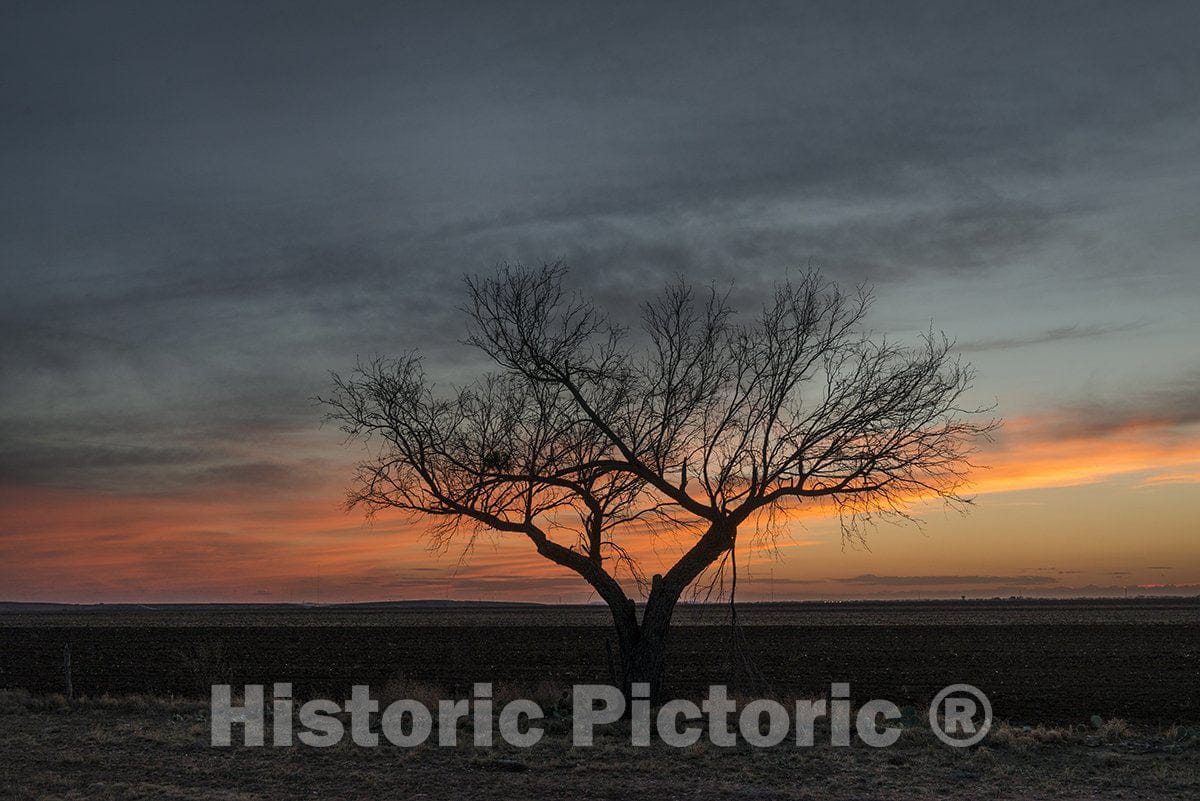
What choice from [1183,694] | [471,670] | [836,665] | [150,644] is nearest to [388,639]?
[150,644]

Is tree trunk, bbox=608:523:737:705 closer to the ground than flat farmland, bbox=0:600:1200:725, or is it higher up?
higher up

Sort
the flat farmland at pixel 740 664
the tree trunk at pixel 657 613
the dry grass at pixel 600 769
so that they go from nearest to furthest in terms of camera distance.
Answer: the dry grass at pixel 600 769, the tree trunk at pixel 657 613, the flat farmland at pixel 740 664

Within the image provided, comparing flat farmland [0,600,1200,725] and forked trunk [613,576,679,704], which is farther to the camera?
flat farmland [0,600,1200,725]

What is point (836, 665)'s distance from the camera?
41094 millimetres

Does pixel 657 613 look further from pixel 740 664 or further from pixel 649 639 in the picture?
pixel 740 664

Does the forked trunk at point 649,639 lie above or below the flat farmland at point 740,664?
above

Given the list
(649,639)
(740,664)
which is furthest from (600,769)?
(740,664)

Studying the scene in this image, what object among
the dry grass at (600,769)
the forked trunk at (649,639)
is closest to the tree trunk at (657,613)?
the forked trunk at (649,639)

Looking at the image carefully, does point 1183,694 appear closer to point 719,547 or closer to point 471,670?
point 719,547

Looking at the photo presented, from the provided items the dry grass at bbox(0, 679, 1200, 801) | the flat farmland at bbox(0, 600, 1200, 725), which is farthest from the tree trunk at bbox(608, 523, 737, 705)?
the dry grass at bbox(0, 679, 1200, 801)

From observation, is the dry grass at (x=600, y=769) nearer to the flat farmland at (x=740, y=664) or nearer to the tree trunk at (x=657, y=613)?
the tree trunk at (x=657, y=613)

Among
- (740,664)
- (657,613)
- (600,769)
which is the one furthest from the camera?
(740,664)

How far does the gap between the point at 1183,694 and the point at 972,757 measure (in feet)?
63.6

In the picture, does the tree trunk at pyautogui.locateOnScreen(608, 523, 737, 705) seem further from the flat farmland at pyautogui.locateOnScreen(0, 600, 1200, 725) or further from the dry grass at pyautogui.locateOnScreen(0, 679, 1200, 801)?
the dry grass at pyautogui.locateOnScreen(0, 679, 1200, 801)
